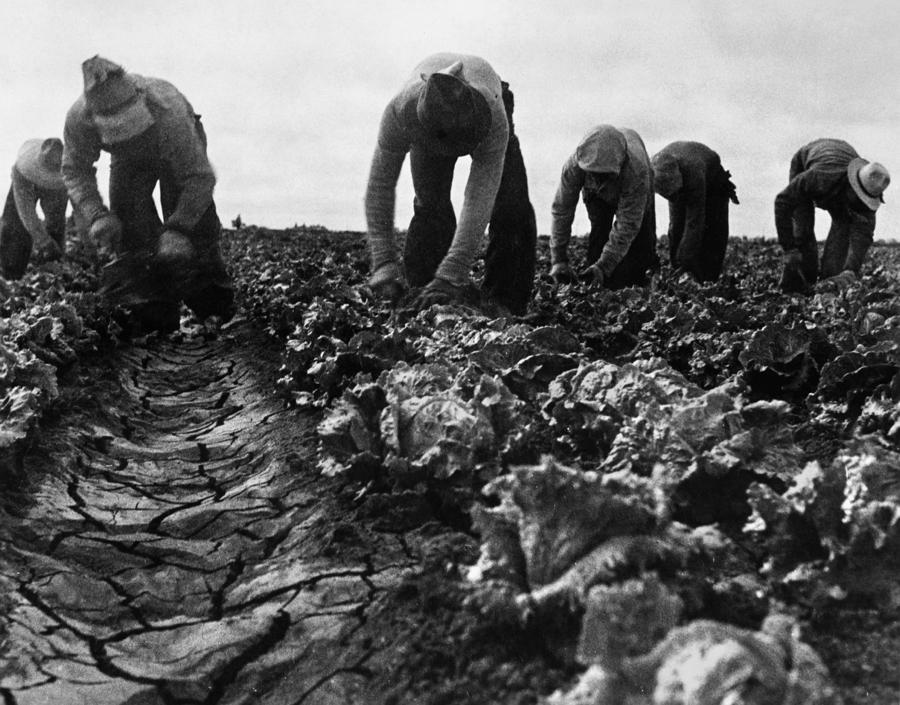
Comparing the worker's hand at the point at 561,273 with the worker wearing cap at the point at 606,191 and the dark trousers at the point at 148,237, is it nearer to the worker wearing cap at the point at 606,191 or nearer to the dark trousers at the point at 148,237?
the worker wearing cap at the point at 606,191

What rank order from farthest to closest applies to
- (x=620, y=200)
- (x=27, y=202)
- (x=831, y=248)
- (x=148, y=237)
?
1. (x=27, y=202)
2. (x=831, y=248)
3. (x=620, y=200)
4. (x=148, y=237)

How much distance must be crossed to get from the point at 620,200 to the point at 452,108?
3.62 meters

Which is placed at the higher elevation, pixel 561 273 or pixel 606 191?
pixel 606 191

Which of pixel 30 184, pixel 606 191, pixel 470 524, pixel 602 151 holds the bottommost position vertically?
pixel 470 524

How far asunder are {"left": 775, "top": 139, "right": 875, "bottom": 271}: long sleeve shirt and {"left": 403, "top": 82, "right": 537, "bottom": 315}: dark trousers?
4269mm

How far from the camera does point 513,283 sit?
670cm

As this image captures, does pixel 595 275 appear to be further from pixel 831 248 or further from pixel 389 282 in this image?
pixel 831 248

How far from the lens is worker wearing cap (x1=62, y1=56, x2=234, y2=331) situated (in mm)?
7445

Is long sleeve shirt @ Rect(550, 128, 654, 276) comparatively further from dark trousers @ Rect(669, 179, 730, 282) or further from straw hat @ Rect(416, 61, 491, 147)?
straw hat @ Rect(416, 61, 491, 147)

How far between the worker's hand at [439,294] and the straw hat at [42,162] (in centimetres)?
719

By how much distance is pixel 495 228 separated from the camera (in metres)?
6.61

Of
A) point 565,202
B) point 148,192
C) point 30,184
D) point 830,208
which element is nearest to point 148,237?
point 148,192

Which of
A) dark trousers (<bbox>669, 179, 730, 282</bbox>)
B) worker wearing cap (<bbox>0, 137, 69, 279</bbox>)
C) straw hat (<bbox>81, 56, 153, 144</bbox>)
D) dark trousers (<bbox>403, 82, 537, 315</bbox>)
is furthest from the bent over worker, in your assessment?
worker wearing cap (<bbox>0, 137, 69, 279</bbox>)

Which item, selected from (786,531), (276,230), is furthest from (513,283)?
(276,230)
